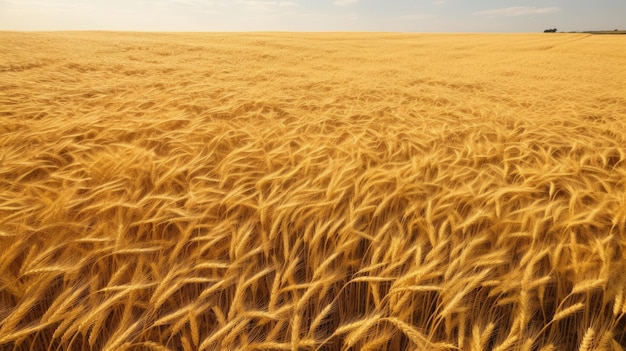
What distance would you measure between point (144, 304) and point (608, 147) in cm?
207

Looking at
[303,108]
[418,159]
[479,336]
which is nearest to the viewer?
[479,336]

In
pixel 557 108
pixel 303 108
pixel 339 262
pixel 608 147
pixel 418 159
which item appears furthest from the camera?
pixel 557 108

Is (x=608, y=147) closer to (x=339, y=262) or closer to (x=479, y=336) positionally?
(x=479, y=336)

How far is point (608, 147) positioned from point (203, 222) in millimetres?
1897

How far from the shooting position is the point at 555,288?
779mm

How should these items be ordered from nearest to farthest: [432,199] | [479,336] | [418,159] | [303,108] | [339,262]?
[479,336]
[339,262]
[432,199]
[418,159]
[303,108]

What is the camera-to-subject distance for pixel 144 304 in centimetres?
75

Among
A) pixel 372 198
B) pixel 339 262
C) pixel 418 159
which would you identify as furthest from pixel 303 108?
pixel 339 262

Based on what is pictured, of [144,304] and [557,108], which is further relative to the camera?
[557,108]

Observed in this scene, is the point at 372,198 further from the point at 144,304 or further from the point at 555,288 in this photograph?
the point at 144,304

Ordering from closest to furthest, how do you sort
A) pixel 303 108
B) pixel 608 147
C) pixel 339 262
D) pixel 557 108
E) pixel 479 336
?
1. pixel 479 336
2. pixel 339 262
3. pixel 608 147
4. pixel 303 108
5. pixel 557 108

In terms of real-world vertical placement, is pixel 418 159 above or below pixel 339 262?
above

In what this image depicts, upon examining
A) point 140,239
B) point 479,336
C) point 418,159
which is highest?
point 418,159

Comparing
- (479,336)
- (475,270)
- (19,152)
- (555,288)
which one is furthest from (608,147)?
(19,152)
